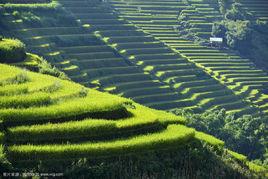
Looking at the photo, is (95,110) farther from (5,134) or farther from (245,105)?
(245,105)

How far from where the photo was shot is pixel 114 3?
10438cm

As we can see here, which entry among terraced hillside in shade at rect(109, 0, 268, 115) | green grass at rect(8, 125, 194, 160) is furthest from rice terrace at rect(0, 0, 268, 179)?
terraced hillside in shade at rect(109, 0, 268, 115)

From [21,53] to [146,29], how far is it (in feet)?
192

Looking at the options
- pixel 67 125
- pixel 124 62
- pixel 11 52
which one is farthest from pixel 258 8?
pixel 67 125

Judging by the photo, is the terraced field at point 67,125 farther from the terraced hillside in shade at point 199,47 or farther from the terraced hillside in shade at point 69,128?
the terraced hillside in shade at point 199,47

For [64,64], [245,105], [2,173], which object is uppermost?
[2,173]

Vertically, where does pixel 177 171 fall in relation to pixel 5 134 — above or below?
below

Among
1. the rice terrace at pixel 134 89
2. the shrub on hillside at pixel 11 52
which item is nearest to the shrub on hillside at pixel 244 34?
the rice terrace at pixel 134 89

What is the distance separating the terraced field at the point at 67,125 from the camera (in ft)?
82.3

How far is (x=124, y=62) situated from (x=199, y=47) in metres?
25.3

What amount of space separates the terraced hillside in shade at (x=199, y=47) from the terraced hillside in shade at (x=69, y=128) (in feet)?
175

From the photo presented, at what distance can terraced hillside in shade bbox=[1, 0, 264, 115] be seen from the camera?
228 feet

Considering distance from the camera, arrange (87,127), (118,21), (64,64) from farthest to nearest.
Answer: (118,21) → (64,64) → (87,127)

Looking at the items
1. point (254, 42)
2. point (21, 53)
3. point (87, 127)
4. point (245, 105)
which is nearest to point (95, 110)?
point (87, 127)
